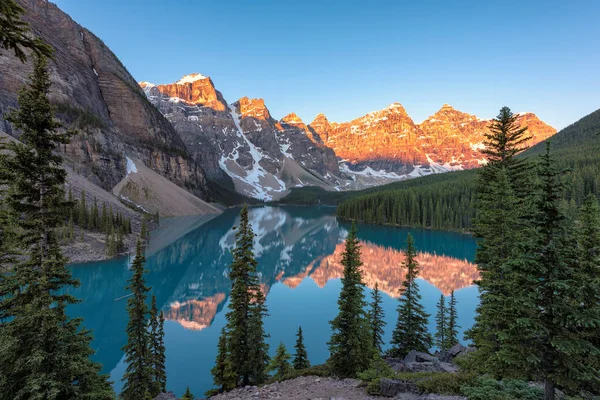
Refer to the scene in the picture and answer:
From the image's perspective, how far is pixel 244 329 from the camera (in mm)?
19922

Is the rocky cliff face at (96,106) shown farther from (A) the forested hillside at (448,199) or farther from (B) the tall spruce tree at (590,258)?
(B) the tall spruce tree at (590,258)

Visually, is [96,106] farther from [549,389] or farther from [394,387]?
[549,389]

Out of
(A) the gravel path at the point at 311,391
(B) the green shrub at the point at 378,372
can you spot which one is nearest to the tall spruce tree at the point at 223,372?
(A) the gravel path at the point at 311,391

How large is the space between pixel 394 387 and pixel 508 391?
5.19 m

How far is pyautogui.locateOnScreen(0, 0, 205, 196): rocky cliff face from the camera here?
115 metres

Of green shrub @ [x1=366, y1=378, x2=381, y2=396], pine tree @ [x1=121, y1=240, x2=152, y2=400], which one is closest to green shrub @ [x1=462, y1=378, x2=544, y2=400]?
green shrub @ [x1=366, y1=378, x2=381, y2=396]

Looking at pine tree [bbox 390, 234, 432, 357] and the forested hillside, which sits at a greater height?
the forested hillside

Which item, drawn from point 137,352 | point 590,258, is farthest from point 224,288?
point 590,258

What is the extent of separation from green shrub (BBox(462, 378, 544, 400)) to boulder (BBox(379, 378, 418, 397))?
165 inches

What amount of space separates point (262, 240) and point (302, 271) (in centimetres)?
3783

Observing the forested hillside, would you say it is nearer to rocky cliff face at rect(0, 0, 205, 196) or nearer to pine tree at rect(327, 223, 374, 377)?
pine tree at rect(327, 223, 374, 377)

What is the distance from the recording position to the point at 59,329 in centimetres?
995

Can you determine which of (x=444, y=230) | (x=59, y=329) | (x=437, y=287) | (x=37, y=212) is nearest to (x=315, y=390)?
(x=59, y=329)

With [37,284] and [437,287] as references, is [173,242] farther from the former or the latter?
[37,284]
